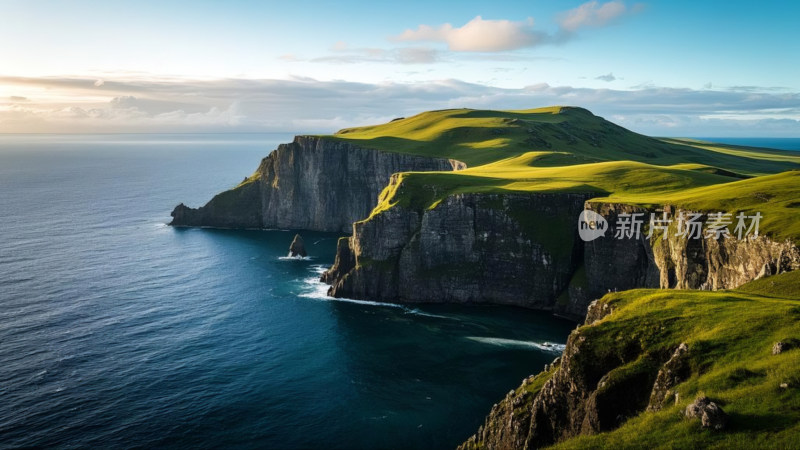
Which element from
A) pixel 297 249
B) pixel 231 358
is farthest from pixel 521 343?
pixel 297 249

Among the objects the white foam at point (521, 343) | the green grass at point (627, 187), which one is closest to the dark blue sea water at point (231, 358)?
the white foam at point (521, 343)

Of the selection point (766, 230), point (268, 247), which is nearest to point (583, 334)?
point (766, 230)

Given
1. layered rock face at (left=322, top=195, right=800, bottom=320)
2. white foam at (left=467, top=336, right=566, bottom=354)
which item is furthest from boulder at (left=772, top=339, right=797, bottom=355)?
layered rock face at (left=322, top=195, right=800, bottom=320)

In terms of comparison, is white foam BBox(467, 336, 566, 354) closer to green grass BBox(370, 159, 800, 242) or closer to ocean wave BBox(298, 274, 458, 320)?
ocean wave BBox(298, 274, 458, 320)

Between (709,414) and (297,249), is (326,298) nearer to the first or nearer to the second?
(297,249)

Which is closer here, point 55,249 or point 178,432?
point 178,432

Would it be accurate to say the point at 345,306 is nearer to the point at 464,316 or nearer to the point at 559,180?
the point at 464,316

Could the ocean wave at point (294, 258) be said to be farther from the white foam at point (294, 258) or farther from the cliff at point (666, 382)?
the cliff at point (666, 382)
